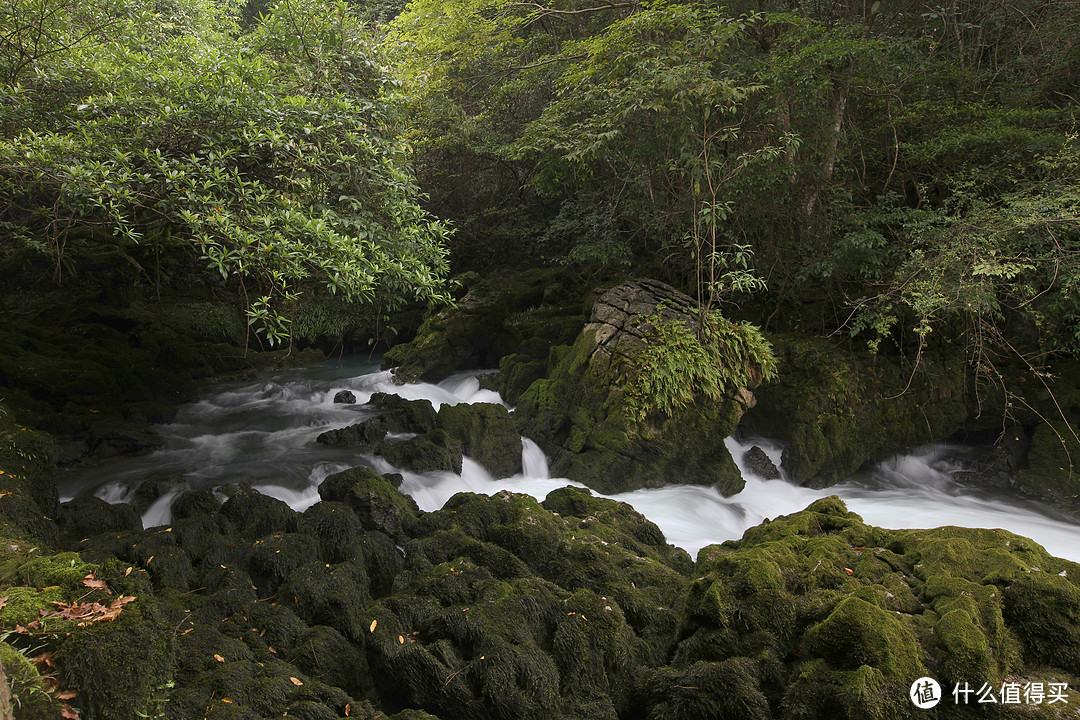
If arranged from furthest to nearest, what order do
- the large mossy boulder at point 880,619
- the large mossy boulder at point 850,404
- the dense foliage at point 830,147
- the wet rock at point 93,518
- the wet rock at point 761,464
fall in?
the large mossy boulder at point 850,404 < the wet rock at point 761,464 < the dense foliage at point 830,147 < the wet rock at point 93,518 < the large mossy boulder at point 880,619

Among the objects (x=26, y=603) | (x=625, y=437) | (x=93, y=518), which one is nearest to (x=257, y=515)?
(x=93, y=518)

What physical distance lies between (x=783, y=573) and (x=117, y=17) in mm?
9889

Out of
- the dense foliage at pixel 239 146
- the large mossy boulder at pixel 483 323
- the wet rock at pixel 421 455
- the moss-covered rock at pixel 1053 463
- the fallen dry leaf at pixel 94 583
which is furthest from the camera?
the large mossy boulder at pixel 483 323

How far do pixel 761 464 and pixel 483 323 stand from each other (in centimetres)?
671

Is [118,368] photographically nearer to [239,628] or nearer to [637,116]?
[239,628]

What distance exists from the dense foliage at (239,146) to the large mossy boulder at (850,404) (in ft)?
20.9

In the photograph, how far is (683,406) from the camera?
8.59 metres

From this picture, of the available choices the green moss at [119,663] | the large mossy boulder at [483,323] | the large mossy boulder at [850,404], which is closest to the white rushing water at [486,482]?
the large mossy boulder at [850,404]

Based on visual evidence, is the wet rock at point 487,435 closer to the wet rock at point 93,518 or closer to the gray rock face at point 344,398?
the gray rock face at point 344,398

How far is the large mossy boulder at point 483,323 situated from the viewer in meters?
12.8

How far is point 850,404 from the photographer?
9648 mm

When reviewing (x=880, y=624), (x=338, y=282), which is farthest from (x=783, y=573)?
(x=338, y=282)

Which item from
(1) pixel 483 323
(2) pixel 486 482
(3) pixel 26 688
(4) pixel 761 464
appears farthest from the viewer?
(1) pixel 483 323

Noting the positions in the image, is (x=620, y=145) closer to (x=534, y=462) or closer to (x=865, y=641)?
(x=534, y=462)
